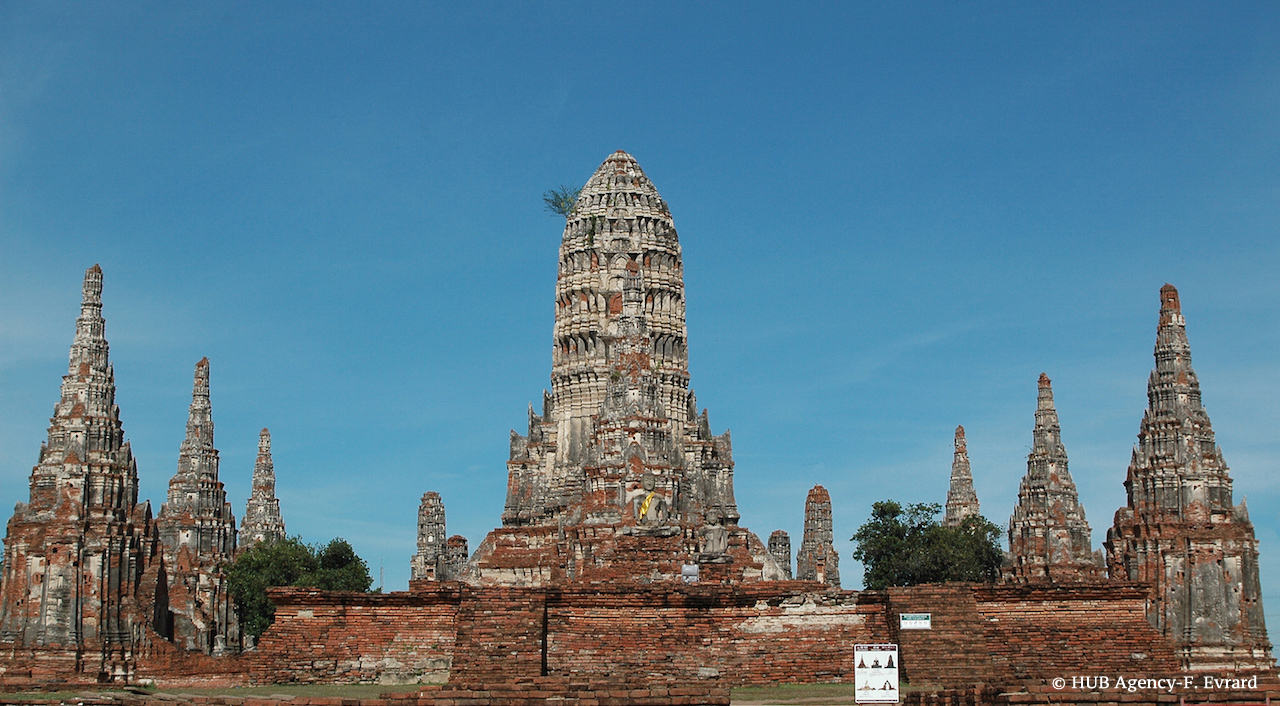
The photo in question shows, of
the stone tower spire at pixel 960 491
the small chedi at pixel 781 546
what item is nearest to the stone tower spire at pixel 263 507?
the small chedi at pixel 781 546

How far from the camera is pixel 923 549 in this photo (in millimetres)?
64375

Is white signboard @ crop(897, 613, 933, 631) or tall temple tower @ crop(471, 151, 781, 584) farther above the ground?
tall temple tower @ crop(471, 151, 781, 584)

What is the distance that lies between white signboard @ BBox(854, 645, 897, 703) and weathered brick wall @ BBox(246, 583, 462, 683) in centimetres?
966

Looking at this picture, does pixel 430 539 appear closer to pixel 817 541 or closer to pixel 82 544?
pixel 817 541

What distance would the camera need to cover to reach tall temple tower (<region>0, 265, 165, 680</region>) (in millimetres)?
39188

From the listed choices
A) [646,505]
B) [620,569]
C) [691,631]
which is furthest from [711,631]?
[646,505]

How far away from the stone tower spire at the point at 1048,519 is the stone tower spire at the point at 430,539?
21752mm

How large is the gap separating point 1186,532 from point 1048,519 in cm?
658

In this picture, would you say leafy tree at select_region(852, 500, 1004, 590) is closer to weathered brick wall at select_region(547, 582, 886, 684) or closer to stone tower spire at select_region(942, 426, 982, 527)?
stone tower spire at select_region(942, 426, 982, 527)

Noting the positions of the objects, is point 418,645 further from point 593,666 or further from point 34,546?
point 34,546

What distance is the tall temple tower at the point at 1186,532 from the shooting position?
1842 inches

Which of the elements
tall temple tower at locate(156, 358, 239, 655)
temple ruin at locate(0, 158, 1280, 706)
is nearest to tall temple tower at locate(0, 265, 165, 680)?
temple ruin at locate(0, 158, 1280, 706)

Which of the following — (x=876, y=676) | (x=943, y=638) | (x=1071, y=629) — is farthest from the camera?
(x=1071, y=629)

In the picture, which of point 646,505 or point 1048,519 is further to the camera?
point 1048,519
